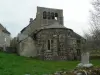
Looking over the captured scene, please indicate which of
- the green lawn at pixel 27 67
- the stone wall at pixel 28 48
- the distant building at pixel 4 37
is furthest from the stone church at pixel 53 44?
the distant building at pixel 4 37

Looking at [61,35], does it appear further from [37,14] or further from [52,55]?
[37,14]

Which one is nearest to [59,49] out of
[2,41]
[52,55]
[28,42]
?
[52,55]

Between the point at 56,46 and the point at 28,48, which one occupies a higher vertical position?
the point at 56,46

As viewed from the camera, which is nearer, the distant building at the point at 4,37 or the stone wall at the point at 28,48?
the stone wall at the point at 28,48

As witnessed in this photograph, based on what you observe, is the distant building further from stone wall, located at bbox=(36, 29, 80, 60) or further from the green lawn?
the green lawn

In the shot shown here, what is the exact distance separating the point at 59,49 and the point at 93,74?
31.1m

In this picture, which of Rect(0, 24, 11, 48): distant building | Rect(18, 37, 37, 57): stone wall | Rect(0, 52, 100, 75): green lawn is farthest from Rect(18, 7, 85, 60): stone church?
Rect(0, 24, 11, 48): distant building

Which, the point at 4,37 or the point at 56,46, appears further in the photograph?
the point at 4,37

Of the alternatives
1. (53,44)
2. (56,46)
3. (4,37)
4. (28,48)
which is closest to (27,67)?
(56,46)

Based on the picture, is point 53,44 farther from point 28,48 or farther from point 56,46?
point 28,48

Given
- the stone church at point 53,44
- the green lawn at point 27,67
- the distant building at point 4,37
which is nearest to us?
the green lawn at point 27,67

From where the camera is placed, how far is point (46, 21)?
2362 inches

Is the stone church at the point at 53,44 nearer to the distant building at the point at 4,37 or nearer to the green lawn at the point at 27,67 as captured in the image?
the green lawn at the point at 27,67

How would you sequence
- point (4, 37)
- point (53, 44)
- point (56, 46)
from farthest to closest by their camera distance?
point (4, 37) → point (53, 44) → point (56, 46)
